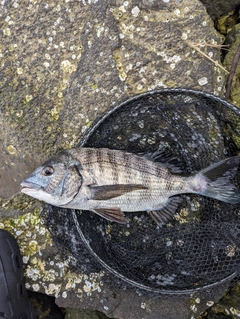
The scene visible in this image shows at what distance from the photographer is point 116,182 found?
112 inches

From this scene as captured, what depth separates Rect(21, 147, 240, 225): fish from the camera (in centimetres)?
273

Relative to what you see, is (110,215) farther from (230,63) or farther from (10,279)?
(230,63)

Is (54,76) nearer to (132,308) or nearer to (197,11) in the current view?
(197,11)

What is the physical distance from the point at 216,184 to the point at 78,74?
1.41m

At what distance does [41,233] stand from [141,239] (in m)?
0.84

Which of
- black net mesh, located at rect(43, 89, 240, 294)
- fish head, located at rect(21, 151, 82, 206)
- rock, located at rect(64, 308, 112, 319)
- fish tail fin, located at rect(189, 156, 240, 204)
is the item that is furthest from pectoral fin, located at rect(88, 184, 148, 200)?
rock, located at rect(64, 308, 112, 319)

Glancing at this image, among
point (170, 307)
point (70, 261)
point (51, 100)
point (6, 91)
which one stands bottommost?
point (170, 307)

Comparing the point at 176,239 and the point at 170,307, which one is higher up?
the point at 176,239

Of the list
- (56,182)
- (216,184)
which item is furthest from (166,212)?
(56,182)

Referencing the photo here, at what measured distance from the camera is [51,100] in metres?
3.16

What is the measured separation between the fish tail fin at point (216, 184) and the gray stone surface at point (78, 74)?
30.5 inches

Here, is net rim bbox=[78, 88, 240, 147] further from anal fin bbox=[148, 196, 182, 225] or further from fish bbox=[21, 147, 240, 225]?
anal fin bbox=[148, 196, 182, 225]

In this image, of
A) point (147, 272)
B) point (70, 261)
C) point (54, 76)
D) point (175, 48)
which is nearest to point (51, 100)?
point (54, 76)

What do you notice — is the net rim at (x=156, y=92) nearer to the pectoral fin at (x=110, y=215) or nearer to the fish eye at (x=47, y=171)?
the fish eye at (x=47, y=171)
